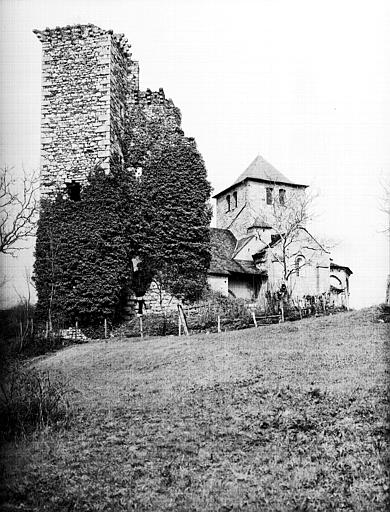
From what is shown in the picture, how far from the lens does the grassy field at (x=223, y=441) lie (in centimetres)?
Result: 834

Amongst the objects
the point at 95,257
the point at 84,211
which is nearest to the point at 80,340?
the point at 95,257

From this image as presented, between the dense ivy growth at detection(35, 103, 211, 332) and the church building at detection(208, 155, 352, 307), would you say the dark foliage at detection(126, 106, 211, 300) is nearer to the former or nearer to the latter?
the dense ivy growth at detection(35, 103, 211, 332)

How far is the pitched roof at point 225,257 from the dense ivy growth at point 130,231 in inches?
251

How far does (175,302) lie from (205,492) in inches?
A: 751

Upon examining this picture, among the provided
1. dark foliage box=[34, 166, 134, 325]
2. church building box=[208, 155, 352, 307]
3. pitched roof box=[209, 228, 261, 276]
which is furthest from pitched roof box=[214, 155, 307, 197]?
dark foliage box=[34, 166, 134, 325]

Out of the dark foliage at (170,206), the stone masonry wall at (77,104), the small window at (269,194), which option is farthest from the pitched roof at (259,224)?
the stone masonry wall at (77,104)

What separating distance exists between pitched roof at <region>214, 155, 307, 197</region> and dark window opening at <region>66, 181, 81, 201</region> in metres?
22.0

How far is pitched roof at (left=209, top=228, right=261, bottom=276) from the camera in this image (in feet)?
115

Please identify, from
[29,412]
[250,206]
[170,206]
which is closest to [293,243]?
[250,206]

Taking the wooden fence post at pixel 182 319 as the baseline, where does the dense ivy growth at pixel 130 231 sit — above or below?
above

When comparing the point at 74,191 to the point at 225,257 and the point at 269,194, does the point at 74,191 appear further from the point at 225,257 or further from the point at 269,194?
the point at 269,194

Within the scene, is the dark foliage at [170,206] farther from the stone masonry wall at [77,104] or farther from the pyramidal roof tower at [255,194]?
the pyramidal roof tower at [255,194]

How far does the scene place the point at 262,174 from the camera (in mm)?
47938

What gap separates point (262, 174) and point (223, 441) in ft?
129
